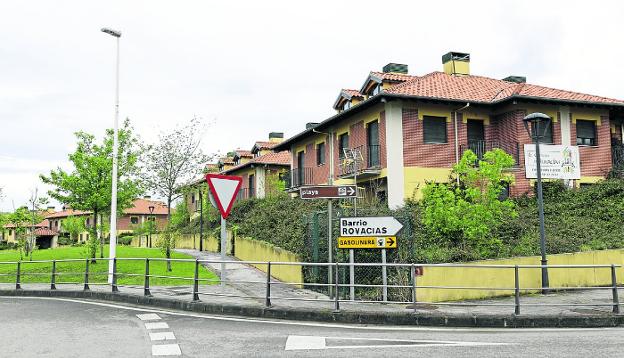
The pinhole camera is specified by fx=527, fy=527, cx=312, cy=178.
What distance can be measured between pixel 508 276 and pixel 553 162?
346 inches

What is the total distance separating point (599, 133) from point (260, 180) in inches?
916

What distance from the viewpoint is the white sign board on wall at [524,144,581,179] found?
19.8 meters

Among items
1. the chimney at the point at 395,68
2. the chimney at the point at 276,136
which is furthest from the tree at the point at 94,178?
the chimney at the point at 276,136

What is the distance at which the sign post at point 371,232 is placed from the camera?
1166cm

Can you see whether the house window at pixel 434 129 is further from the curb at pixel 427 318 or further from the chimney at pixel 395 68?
the curb at pixel 427 318

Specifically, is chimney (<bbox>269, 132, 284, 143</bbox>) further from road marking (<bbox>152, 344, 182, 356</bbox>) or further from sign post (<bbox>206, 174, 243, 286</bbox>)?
road marking (<bbox>152, 344, 182, 356</bbox>)

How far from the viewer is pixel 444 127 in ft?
75.8

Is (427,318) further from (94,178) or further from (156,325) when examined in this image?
(94,178)

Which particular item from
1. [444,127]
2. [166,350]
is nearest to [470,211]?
[444,127]

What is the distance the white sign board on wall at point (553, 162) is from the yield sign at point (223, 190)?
40.7 feet

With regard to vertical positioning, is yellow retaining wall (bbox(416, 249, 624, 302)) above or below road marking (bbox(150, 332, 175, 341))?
above

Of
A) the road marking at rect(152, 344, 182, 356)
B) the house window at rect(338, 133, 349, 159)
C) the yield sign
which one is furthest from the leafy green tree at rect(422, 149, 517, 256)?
the house window at rect(338, 133, 349, 159)

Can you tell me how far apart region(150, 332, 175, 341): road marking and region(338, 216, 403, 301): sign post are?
460 cm

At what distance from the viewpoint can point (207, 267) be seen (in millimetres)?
20812
